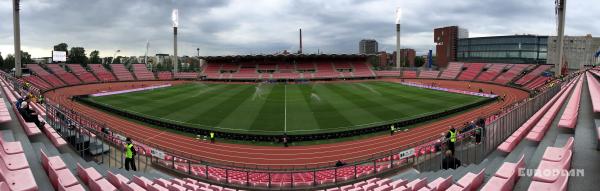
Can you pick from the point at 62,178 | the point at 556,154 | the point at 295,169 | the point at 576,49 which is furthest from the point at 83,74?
the point at 576,49

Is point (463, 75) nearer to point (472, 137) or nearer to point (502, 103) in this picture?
point (502, 103)

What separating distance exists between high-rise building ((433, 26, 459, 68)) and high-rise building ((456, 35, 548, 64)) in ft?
56.6

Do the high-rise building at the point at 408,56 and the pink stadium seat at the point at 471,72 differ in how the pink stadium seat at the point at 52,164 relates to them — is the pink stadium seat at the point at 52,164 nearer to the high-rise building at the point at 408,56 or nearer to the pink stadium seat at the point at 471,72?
the pink stadium seat at the point at 471,72

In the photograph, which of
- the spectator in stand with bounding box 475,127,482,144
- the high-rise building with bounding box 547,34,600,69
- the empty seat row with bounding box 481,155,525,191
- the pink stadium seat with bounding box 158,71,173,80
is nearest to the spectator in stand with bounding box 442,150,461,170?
the spectator in stand with bounding box 475,127,482,144

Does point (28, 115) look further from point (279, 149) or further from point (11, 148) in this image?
point (279, 149)

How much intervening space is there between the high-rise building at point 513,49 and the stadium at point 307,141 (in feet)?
83.9

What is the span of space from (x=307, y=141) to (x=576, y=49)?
279 ft

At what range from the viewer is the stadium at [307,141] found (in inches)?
220

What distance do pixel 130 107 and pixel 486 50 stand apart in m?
85.5

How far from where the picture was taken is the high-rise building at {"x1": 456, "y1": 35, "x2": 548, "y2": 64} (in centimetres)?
7600

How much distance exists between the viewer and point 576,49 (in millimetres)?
74188

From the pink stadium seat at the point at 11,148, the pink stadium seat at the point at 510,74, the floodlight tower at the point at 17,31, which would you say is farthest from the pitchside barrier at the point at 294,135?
the floodlight tower at the point at 17,31

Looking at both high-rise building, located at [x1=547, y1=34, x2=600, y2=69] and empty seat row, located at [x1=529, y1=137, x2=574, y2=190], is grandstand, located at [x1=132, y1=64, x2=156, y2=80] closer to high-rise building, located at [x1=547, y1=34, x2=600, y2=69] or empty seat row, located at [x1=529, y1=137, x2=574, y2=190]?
empty seat row, located at [x1=529, y1=137, x2=574, y2=190]

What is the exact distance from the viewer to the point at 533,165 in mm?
5496
